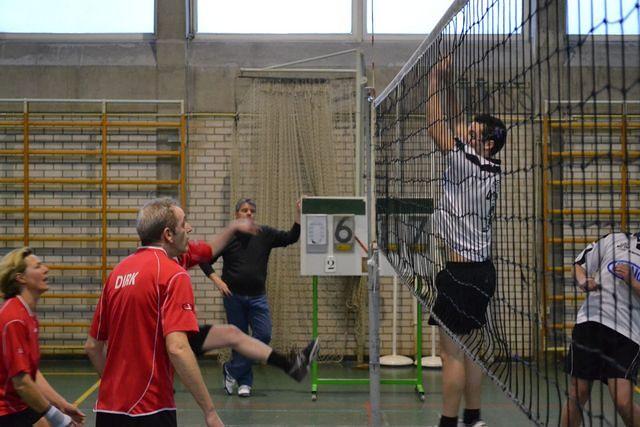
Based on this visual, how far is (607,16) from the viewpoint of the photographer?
302cm

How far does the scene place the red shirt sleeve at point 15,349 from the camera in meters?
4.30

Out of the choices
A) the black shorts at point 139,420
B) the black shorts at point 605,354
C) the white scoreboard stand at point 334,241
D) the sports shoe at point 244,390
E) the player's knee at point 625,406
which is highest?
the white scoreboard stand at point 334,241

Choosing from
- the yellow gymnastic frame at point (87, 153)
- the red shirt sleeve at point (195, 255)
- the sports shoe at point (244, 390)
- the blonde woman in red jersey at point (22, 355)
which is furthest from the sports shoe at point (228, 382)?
the blonde woman in red jersey at point (22, 355)

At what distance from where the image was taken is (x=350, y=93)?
34.4ft

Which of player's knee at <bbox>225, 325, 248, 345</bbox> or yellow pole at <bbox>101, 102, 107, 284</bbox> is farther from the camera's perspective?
yellow pole at <bbox>101, 102, 107, 284</bbox>

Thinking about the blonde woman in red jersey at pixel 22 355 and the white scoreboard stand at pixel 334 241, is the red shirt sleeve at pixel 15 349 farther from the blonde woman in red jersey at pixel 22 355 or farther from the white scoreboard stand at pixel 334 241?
the white scoreboard stand at pixel 334 241

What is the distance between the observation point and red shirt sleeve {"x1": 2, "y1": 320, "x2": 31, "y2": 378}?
4.30 meters

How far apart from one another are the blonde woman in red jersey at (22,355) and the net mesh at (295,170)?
5.59 metres

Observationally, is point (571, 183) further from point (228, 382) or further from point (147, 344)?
point (228, 382)

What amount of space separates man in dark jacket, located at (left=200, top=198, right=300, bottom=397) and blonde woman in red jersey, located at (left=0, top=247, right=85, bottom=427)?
3.87 m

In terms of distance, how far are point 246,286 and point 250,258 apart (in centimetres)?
26

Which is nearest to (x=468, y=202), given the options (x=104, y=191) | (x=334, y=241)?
(x=334, y=241)

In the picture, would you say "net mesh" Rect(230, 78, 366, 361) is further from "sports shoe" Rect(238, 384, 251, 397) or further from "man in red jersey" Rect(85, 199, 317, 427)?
"man in red jersey" Rect(85, 199, 317, 427)

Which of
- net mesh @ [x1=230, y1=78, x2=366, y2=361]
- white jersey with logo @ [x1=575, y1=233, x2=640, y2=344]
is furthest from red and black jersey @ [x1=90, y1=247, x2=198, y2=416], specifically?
net mesh @ [x1=230, y1=78, x2=366, y2=361]
